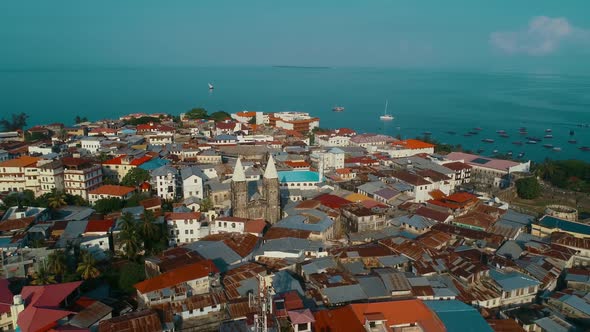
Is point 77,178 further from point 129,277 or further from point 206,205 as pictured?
point 129,277

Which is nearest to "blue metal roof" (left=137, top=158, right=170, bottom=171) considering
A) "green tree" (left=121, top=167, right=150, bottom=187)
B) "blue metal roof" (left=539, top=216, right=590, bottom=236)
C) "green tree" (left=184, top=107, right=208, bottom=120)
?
"green tree" (left=121, top=167, right=150, bottom=187)

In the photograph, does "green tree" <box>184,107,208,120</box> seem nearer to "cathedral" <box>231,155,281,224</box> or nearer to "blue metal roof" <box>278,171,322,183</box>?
"blue metal roof" <box>278,171,322,183</box>

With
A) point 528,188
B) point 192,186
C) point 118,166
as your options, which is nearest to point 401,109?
point 528,188

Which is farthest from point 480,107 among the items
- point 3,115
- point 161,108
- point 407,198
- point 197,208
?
point 3,115

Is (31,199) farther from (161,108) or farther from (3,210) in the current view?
(161,108)

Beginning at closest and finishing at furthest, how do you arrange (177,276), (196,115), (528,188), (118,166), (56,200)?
(177,276) → (56,200) → (118,166) → (528,188) → (196,115)

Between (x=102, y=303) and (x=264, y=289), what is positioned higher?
(x=264, y=289)
